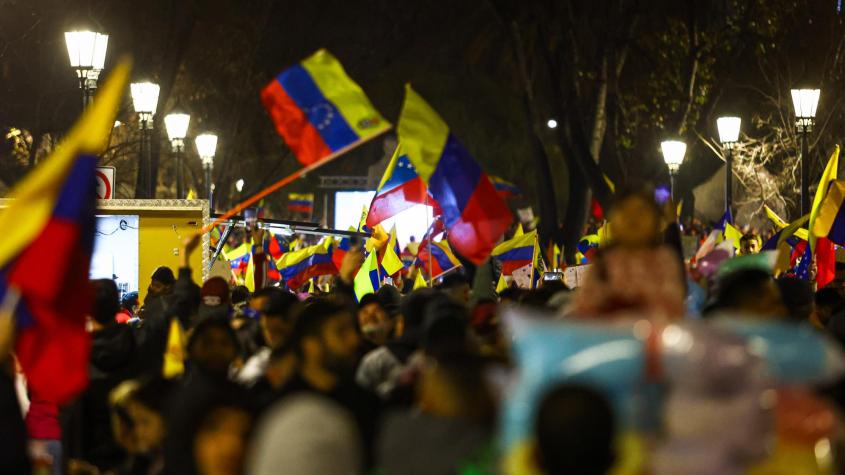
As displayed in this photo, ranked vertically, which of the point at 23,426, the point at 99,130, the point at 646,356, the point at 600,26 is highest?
the point at 600,26

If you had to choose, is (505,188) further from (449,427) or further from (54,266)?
(449,427)

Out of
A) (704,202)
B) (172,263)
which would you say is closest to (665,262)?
(172,263)

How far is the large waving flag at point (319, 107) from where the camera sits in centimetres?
1298

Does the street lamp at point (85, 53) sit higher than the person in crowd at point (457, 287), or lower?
higher

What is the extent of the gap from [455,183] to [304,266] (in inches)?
416

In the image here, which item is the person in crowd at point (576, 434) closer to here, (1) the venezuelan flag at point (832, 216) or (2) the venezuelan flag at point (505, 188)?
(1) the venezuelan flag at point (832, 216)

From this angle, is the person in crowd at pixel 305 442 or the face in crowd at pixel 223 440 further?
A: the face in crowd at pixel 223 440

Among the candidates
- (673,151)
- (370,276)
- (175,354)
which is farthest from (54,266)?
(673,151)

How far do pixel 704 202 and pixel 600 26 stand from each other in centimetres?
2905

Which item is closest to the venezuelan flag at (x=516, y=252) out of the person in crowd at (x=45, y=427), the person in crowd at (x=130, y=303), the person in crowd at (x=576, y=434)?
the person in crowd at (x=130, y=303)

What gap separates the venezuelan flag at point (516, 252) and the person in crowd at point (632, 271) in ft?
44.2

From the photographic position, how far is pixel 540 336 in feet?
18.3

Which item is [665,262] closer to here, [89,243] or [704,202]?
[89,243]

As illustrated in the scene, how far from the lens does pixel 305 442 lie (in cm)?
594
